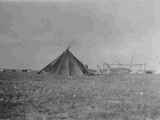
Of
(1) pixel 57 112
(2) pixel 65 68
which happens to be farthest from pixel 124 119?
(2) pixel 65 68

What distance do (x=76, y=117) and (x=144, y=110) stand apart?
2582mm

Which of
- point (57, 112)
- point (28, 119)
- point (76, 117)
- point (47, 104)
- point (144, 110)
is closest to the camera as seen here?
point (28, 119)

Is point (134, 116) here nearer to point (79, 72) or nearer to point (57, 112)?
point (57, 112)

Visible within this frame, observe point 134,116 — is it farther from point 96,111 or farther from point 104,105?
point 104,105

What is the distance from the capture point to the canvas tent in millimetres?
33344

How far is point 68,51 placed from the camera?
34562mm

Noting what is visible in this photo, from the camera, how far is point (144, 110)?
9.39 metres

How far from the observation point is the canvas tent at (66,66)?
33344 mm

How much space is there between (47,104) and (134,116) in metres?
3.44

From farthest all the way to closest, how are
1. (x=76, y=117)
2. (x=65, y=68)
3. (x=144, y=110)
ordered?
(x=65, y=68)
(x=144, y=110)
(x=76, y=117)

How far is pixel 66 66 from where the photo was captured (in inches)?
1314

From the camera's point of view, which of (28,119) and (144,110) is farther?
(144,110)

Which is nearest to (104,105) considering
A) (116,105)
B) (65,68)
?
(116,105)

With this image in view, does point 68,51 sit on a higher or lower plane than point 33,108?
higher
